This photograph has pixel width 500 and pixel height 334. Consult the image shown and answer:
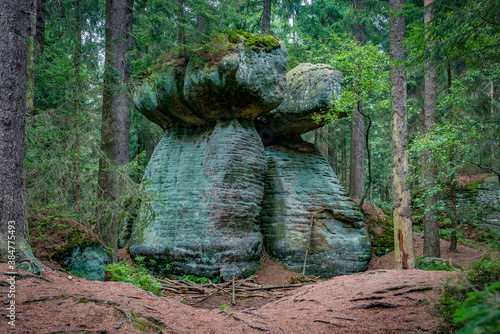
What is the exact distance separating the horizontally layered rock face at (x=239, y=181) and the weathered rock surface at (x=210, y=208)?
0.03 m

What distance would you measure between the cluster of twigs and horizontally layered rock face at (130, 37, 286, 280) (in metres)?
0.41

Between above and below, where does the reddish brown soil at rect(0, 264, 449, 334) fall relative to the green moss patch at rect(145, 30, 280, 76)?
below

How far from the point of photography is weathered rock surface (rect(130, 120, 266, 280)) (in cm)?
838

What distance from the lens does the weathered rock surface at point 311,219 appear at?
31.7ft

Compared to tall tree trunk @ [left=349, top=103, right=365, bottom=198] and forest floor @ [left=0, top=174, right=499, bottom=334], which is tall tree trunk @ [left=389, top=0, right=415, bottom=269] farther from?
tall tree trunk @ [left=349, top=103, right=365, bottom=198]

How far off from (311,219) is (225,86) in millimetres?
5389

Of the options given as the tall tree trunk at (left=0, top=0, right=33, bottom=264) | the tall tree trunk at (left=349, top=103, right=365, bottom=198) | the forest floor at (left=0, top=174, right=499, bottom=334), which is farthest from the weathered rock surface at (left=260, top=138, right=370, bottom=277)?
the tall tree trunk at (left=0, top=0, right=33, bottom=264)

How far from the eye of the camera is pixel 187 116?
9.90 meters

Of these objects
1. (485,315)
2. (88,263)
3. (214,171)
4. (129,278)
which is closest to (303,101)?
(214,171)

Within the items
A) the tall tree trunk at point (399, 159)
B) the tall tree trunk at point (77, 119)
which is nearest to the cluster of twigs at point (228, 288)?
the tall tree trunk at point (399, 159)

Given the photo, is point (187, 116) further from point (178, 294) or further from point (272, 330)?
point (272, 330)

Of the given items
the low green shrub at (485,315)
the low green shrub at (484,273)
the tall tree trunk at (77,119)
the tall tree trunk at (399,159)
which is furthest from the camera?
the tall tree trunk at (399,159)

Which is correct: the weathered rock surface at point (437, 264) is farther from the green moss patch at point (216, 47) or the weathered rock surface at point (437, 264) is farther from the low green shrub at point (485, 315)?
the green moss patch at point (216, 47)

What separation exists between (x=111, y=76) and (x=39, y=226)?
13.8 ft
